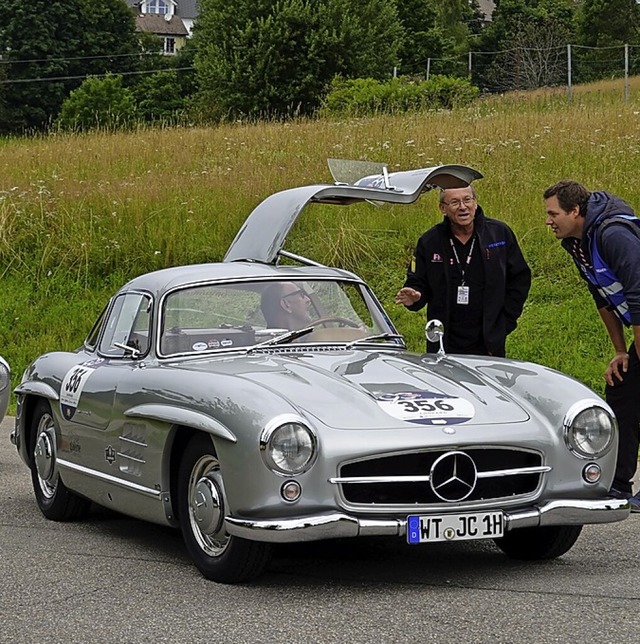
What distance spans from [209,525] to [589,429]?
171cm

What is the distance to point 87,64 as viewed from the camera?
7188 cm

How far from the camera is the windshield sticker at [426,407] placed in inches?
207

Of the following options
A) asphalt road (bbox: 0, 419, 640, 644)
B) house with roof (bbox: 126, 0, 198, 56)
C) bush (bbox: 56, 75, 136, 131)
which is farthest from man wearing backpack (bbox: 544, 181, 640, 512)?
house with roof (bbox: 126, 0, 198, 56)

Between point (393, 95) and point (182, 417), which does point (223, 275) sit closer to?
point (182, 417)

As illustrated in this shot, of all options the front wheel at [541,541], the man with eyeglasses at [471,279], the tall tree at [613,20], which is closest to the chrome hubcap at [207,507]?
the front wheel at [541,541]

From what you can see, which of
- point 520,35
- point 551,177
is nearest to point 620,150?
point 551,177

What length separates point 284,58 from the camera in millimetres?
39500

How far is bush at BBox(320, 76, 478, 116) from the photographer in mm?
25500

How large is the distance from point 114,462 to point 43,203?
12.4m

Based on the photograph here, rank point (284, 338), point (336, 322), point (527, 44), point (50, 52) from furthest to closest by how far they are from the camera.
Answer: point (50, 52) → point (527, 44) → point (336, 322) → point (284, 338)

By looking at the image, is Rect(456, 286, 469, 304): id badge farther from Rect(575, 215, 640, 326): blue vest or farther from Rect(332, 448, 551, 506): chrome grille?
Rect(332, 448, 551, 506): chrome grille

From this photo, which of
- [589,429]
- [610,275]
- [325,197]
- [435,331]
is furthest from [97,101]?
[589,429]

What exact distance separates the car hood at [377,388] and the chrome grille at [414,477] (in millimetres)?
143

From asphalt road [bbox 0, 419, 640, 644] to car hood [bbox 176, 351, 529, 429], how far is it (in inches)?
27.6
